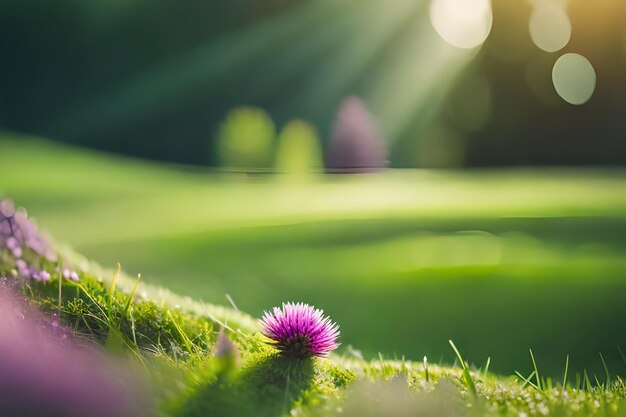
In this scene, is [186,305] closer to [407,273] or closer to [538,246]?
[407,273]

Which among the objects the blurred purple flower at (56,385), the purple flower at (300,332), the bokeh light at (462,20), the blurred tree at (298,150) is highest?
the bokeh light at (462,20)

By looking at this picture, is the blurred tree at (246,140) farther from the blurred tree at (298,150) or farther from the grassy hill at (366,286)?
the grassy hill at (366,286)

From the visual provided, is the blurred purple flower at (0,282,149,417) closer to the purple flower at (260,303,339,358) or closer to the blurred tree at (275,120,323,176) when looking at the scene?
the purple flower at (260,303,339,358)

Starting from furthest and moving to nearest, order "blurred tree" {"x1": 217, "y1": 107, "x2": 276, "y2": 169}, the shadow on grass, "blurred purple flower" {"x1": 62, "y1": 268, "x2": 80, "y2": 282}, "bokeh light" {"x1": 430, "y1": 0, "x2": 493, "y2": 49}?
"blurred tree" {"x1": 217, "y1": 107, "x2": 276, "y2": 169}
"bokeh light" {"x1": 430, "y1": 0, "x2": 493, "y2": 49}
"blurred purple flower" {"x1": 62, "y1": 268, "x2": 80, "y2": 282}
the shadow on grass

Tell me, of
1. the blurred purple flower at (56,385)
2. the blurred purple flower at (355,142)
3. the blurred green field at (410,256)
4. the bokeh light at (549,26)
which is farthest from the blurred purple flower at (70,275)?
the bokeh light at (549,26)

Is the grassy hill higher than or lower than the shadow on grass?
higher

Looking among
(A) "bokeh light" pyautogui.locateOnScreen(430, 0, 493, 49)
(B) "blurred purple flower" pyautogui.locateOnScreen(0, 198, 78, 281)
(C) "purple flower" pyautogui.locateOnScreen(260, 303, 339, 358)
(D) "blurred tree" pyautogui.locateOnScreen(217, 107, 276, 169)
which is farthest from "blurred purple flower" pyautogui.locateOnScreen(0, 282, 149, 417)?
(D) "blurred tree" pyautogui.locateOnScreen(217, 107, 276, 169)

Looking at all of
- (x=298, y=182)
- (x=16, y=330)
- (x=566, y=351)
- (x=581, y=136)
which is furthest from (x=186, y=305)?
(x=581, y=136)
